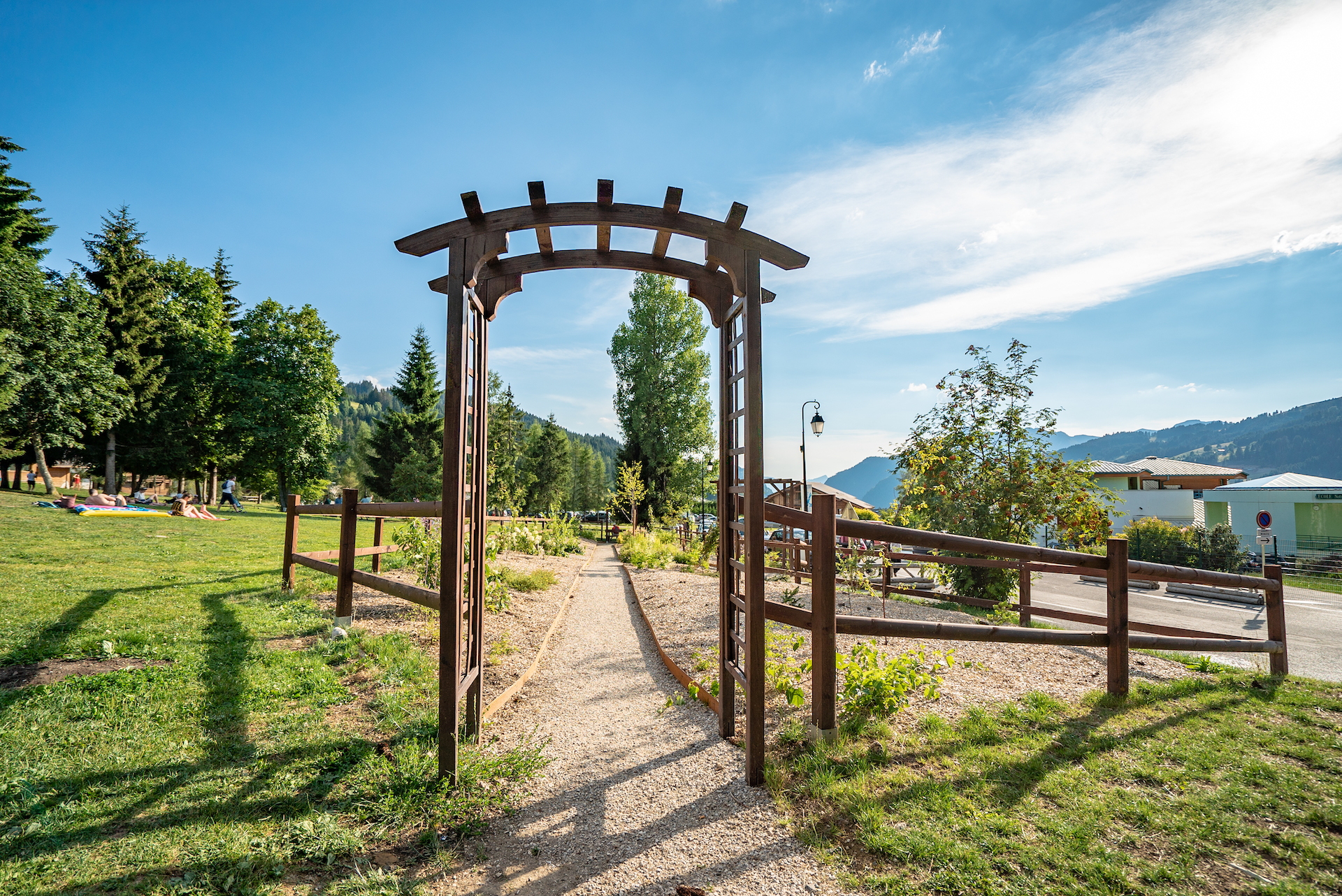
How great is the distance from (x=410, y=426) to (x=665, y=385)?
1446 centimetres

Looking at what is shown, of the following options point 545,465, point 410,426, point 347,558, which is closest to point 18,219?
point 410,426

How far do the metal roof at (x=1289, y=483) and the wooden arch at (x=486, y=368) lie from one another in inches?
1388

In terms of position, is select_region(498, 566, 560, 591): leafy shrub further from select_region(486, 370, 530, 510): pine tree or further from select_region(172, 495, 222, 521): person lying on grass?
select_region(486, 370, 530, 510): pine tree

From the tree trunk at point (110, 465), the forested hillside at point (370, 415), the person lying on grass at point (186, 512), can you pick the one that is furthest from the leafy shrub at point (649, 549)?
the forested hillside at point (370, 415)

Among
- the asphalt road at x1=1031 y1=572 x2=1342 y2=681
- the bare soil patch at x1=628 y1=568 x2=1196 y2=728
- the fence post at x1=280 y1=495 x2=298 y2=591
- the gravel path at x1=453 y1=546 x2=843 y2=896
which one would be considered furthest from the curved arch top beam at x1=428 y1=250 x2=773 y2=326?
the asphalt road at x1=1031 y1=572 x2=1342 y2=681

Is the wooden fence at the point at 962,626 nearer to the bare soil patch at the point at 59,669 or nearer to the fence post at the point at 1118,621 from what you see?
the fence post at the point at 1118,621

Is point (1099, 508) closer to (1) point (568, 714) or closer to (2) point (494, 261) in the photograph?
(1) point (568, 714)

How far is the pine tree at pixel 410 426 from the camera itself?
3061 cm

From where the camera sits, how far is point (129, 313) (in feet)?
82.9

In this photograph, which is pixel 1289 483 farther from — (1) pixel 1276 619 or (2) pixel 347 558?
(2) pixel 347 558

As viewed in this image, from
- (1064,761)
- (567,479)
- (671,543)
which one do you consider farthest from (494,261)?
(567,479)

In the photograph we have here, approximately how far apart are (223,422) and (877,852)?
34.4 m

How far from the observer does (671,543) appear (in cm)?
1658

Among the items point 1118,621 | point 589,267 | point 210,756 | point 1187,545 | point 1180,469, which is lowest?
point 1187,545
